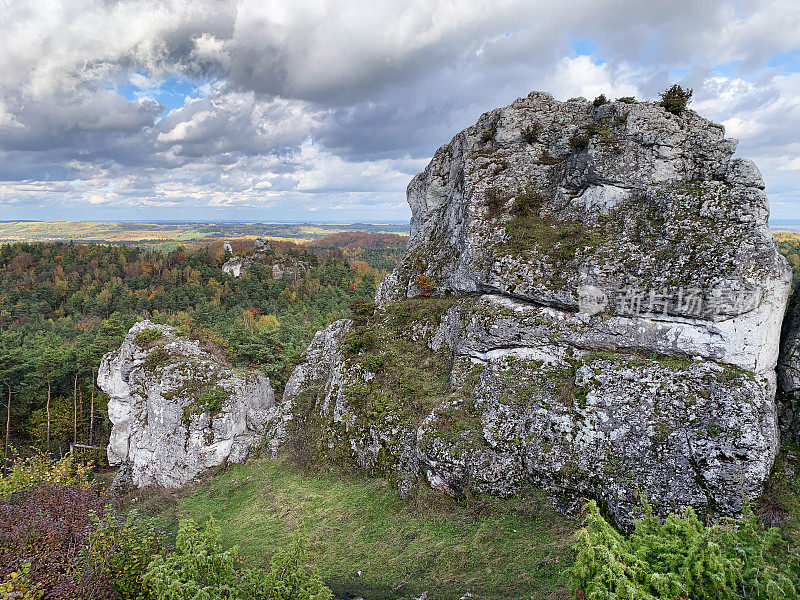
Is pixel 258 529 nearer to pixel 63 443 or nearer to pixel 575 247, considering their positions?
pixel 575 247

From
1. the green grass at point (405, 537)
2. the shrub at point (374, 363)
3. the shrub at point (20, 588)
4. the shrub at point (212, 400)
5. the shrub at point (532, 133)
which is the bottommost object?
the green grass at point (405, 537)

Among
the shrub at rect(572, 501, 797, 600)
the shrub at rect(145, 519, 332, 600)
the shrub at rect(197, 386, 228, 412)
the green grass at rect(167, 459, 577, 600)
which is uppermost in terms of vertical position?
the shrub at rect(572, 501, 797, 600)

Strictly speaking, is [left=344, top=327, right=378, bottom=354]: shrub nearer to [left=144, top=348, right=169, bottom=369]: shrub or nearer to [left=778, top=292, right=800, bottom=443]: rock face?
[left=144, top=348, right=169, bottom=369]: shrub

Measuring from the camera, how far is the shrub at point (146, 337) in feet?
89.1

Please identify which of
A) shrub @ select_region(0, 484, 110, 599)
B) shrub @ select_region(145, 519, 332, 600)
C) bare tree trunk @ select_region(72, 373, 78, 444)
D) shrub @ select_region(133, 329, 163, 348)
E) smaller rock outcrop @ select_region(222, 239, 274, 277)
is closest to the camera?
shrub @ select_region(145, 519, 332, 600)

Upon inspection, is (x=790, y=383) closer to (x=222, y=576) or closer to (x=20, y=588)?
(x=222, y=576)

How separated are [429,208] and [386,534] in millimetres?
21848

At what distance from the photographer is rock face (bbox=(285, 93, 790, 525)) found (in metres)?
13.8

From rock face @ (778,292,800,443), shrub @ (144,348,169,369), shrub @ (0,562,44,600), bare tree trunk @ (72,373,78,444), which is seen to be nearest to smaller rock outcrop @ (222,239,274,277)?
bare tree trunk @ (72,373,78,444)

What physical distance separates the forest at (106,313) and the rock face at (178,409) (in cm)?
427

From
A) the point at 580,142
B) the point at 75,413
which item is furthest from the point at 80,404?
the point at 580,142

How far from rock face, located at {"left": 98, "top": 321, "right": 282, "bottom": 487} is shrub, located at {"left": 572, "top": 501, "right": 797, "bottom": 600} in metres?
20.8

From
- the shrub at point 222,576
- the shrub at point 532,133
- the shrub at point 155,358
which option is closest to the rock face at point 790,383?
the shrub at point 532,133

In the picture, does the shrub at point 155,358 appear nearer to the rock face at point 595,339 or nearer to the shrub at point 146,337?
the shrub at point 146,337
